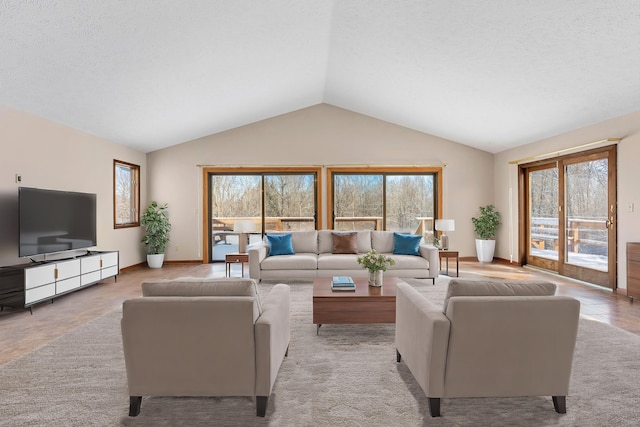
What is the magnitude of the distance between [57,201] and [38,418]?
382 centimetres

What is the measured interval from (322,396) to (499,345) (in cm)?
111

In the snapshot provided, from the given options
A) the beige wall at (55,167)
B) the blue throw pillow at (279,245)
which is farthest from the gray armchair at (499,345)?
the beige wall at (55,167)

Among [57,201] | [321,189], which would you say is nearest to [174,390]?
[57,201]

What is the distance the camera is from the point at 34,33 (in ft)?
11.0

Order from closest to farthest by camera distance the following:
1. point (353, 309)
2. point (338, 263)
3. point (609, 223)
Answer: point (353, 309)
point (609, 223)
point (338, 263)

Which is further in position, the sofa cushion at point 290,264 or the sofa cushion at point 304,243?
the sofa cushion at point 304,243

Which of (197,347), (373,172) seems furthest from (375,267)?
(373,172)

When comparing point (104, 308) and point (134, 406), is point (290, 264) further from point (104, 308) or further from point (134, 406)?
point (134, 406)

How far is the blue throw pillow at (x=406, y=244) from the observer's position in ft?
20.3

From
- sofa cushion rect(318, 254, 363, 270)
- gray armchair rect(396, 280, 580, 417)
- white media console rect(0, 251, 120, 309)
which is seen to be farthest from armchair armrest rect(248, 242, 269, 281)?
gray armchair rect(396, 280, 580, 417)

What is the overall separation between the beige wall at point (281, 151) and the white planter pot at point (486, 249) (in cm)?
100

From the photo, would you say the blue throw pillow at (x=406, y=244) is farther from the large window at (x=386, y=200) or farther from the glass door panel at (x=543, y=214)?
the glass door panel at (x=543, y=214)

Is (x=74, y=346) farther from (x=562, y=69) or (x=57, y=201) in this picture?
(x=562, y=69)

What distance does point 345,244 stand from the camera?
6344 mm
